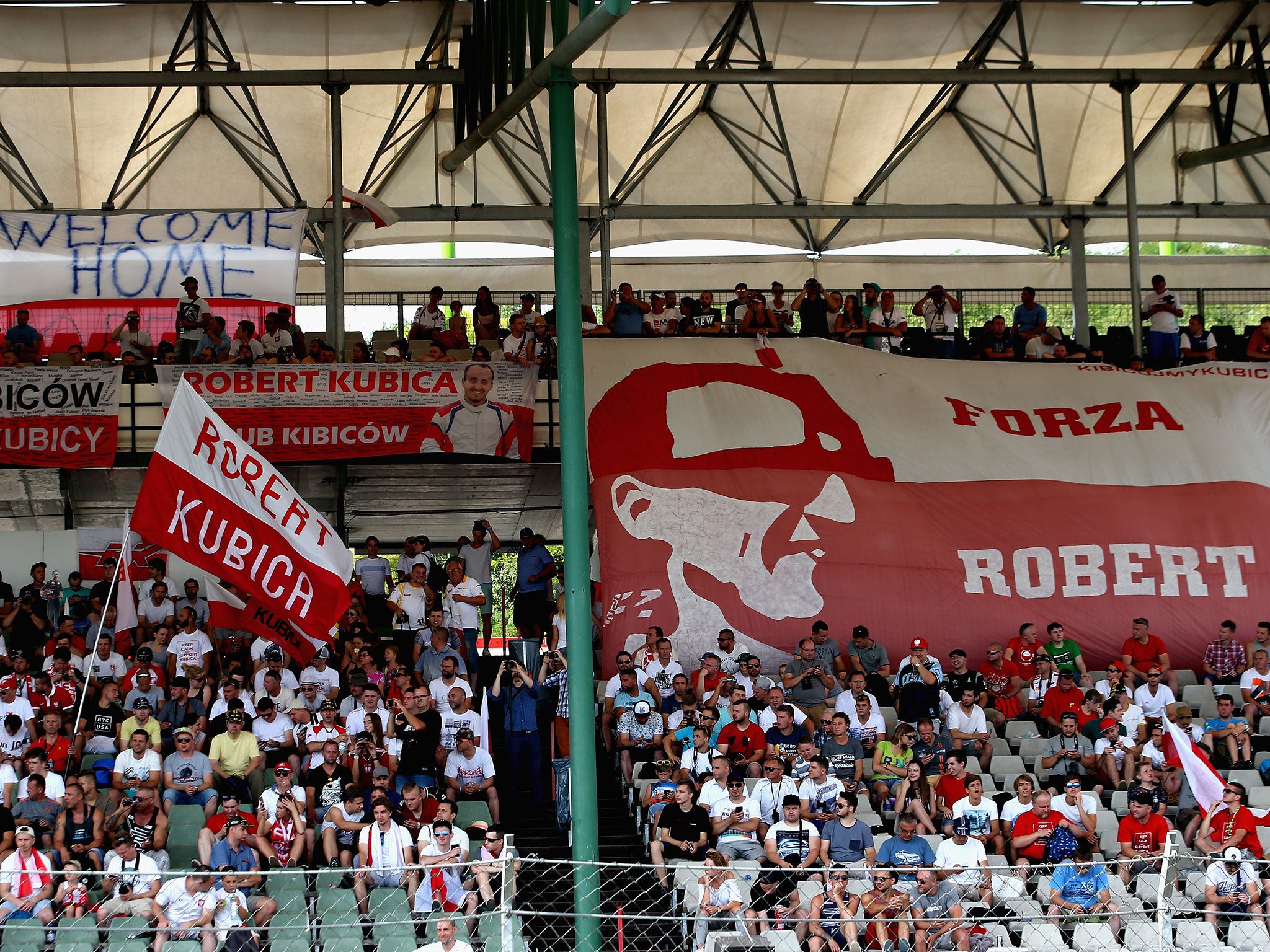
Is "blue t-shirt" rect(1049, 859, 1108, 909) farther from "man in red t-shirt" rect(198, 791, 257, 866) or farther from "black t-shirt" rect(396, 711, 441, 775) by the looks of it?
"man in red t-shirt" rect(198, 791, 257, 866)

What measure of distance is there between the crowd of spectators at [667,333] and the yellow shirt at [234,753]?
627cm

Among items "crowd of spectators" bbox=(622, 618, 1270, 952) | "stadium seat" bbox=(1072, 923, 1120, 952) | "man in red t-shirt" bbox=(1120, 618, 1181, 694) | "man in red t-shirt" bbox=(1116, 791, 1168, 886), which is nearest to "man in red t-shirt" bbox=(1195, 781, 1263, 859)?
"crowd of spectators" bbox=(622, 618, 1270, 952)

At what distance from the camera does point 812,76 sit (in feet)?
63.0

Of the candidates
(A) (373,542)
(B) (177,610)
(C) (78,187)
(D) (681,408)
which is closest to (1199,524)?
(D) (681,408)

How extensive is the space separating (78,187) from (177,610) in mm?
10276

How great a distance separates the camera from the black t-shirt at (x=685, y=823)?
38.5 feet

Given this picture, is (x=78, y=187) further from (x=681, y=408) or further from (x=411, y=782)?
(x=411, y=782)

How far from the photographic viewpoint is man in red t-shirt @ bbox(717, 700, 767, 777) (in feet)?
41.9

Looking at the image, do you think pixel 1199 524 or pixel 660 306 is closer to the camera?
pixel 1199 524

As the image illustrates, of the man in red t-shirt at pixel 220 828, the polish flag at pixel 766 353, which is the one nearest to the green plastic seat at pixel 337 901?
the man in red t-shirt at pixel 220 828

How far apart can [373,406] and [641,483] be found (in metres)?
3.42

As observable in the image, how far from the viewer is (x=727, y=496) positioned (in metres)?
16.7

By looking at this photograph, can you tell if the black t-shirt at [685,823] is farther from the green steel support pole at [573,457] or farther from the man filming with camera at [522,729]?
the man filming with camera at [522,729]
